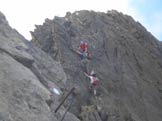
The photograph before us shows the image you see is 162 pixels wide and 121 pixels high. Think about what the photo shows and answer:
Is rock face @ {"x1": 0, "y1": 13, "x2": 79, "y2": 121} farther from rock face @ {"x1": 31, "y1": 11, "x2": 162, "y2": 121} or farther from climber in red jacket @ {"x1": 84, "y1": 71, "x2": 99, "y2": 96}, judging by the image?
climber in red jacket @ {"x1": 84, "y1": 71, "x2": 99, "y2": 96}

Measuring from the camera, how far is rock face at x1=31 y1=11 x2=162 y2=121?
3319 cm

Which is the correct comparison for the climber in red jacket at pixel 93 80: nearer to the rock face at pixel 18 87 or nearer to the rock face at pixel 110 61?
the rock face at pixel 110 61

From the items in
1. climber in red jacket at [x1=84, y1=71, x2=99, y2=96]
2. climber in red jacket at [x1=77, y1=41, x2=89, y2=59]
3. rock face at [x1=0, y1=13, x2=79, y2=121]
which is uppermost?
climber in red jacket at [x1=77, y1=41, x2=89, y2=59]

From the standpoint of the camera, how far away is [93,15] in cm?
4544

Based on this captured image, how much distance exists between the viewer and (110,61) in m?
39.9

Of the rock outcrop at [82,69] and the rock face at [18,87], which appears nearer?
the rock face at [18,87]

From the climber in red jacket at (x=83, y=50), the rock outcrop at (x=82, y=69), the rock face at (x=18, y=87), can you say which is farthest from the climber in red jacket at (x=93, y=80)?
the rock face at (x=18, y=87)

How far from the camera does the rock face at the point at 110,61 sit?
109ft

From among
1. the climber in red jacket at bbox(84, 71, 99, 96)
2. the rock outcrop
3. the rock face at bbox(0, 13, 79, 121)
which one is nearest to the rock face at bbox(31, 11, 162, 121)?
the rock outcrop

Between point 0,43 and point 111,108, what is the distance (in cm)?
1571

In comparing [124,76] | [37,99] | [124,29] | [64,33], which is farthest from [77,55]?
[37,99]

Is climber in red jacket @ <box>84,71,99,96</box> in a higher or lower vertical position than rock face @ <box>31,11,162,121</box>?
lower

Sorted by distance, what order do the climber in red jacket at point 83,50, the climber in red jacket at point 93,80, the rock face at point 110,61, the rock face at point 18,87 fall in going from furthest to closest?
the climber in red jacket at point 83,50 → the climber in red jacket at point 93,80 → the rock face at point 110,61 → the rock face at point 18,87

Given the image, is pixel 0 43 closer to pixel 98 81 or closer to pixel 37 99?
pixel 37 99
